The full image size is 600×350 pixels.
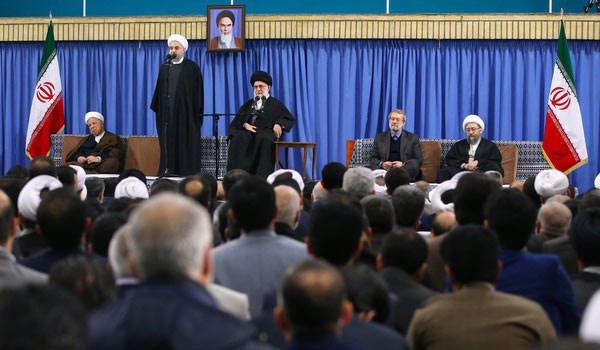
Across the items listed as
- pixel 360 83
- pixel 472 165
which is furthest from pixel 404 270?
pixel 360 83

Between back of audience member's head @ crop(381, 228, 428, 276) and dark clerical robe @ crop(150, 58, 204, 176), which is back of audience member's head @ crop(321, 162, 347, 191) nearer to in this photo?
back of audience member's head @ crop(381, 228, 428, 276)

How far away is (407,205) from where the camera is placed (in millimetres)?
4527

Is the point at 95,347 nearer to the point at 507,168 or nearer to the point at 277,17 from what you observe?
the point at 507,168

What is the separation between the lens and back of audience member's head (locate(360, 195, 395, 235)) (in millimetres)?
4035

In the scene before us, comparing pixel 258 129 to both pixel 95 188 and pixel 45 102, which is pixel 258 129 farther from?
pixel 95 188

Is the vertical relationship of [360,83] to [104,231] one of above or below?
above

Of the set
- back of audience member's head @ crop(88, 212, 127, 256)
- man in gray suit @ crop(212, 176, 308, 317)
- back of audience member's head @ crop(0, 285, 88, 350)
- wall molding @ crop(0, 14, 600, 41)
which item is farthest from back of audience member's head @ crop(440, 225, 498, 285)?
wall molding @ crop(0, 14, 600, 41)

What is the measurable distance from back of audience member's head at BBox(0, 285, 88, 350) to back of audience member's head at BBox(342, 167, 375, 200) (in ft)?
12.4

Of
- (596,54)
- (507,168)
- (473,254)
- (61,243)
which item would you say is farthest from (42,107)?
(473,254)

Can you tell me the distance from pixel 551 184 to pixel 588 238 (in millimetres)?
2632

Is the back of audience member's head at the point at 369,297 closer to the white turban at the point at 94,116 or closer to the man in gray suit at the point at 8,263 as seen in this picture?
the man in gray suit at the point at 8,263

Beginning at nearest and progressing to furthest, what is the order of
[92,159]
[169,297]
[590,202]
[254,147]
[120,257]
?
1. [169,297]
2. [120,257]
3. [590,202]
4. [254,147]
5. [92,159]

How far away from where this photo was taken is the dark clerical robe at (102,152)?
426 inches

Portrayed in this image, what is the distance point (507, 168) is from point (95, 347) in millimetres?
9266
